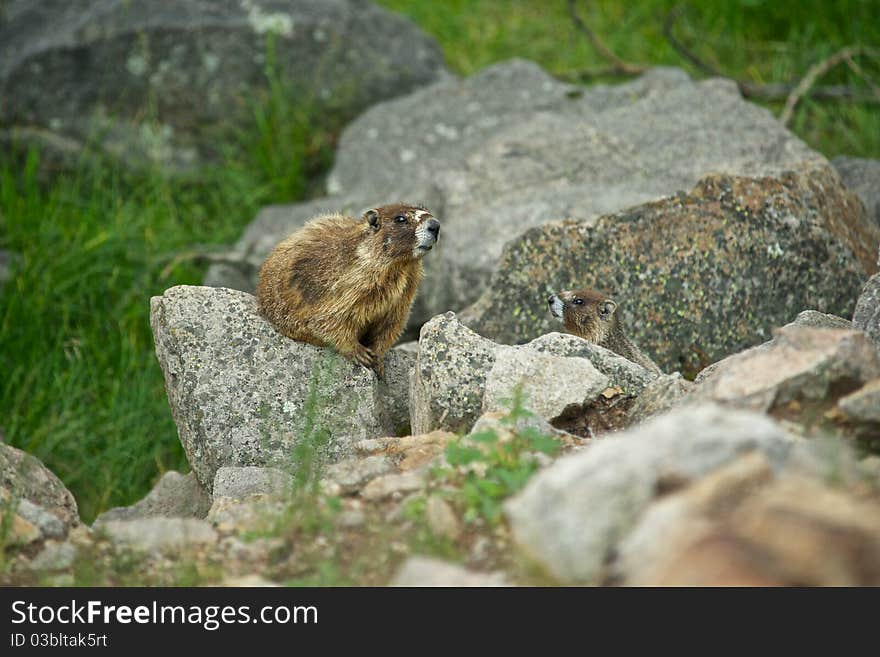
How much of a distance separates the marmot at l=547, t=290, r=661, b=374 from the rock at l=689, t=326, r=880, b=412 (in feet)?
6.59

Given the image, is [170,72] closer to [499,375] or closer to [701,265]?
[701,265]

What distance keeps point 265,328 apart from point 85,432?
6.77 feet

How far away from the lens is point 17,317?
7.25 meters

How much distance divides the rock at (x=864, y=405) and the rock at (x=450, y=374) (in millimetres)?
1535

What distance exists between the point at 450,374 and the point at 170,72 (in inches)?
212

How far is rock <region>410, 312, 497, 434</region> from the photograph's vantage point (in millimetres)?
4613

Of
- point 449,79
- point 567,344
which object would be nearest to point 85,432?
point 567,344

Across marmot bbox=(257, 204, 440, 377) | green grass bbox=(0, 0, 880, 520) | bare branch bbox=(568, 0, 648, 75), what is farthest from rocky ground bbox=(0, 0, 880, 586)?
bare branch bbox=(568, 0, 648, 75)

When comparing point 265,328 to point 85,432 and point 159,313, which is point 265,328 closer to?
point 159,313

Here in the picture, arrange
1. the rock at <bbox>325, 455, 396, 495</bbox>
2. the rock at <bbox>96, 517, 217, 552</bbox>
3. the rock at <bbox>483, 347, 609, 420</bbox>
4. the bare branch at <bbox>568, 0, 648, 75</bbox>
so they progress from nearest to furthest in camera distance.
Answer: the rock at <bbox>96, 517, 217, 552</bbox> < the rock at <bbox>325, 455, 396, 495</bbox> < the rock at <bbox>483, 347, 609, 420</bbox> < the bare branch at <bbox>568, 0, 648, 75</bbox>

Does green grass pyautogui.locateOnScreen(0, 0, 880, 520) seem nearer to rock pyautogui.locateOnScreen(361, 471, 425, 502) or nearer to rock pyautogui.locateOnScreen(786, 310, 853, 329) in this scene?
rock pyautogui.locateOnScreen(361, 471, 425, 502)

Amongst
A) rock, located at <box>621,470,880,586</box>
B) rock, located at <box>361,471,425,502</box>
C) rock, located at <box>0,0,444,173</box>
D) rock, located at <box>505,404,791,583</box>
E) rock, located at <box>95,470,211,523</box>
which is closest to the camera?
rock, located at <box>621,470,880,586</box>

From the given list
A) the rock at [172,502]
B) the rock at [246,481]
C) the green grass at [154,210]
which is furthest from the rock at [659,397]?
the green grass at [154,210]

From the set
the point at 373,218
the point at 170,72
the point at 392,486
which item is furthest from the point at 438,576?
the point at 170,72
